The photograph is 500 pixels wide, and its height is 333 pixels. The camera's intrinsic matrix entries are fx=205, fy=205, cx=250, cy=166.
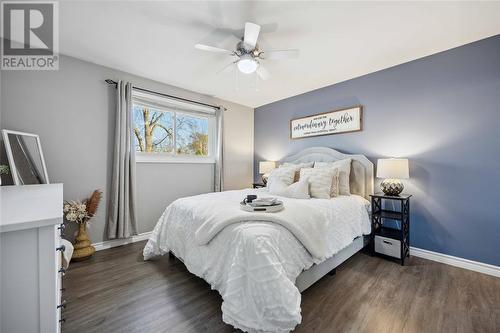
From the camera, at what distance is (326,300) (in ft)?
5.63

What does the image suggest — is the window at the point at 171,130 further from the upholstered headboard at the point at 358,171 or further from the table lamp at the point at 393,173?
the table lamp at the point at 393,173

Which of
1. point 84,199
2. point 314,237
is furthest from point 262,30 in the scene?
point 84,199

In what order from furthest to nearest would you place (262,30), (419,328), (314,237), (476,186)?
(476,186) → (262,30) → (314,237) → (419,328)

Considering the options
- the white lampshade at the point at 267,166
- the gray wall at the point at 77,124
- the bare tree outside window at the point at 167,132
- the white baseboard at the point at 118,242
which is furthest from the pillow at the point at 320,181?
the white baseboard at the point at 118,242

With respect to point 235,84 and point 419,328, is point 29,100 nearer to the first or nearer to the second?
point 235,84

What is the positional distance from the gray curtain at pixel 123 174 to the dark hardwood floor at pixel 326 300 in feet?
1.83

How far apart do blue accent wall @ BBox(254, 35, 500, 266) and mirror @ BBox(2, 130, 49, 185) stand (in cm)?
404

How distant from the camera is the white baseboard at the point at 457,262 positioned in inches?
83.2

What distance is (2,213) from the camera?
0.74 meters

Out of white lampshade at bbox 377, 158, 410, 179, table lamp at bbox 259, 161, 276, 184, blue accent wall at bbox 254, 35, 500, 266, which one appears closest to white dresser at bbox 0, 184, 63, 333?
white lampshade at bbox 377, 158, 410, 179

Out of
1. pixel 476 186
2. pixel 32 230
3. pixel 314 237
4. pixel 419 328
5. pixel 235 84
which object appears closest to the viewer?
pixel 32 230

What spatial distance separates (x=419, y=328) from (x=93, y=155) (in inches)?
146

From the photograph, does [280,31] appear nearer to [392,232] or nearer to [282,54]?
[282,54]

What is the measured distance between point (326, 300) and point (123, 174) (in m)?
2.80
